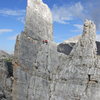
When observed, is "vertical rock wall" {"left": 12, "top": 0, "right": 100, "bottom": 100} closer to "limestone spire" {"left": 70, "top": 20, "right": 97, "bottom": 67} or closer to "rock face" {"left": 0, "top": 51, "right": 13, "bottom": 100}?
"limestone spire" {"left": 70, "top": 20, "right": 97, "bottom": 67}

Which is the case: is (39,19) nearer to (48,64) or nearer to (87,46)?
(48,64)

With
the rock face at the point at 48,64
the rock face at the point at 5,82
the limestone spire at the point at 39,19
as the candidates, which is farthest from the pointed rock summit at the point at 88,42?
the rock face at the point at 5,82

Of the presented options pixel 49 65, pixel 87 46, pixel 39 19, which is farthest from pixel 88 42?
pixel 39 19

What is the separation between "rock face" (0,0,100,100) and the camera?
57.5ft

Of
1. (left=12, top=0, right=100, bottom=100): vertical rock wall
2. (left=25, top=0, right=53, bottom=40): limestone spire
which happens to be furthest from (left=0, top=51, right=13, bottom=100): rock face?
(left=25, top=0, right=53, bottom=40): limestone spire

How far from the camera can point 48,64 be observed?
20.0m

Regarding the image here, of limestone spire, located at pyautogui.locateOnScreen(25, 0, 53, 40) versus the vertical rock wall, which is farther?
limestone spire, located at pyautogui.locateOnScreen(25, 0, 53, 40)

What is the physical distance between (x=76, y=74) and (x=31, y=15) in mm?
5497

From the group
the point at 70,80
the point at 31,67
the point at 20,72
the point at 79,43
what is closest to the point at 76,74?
the point at 70,80

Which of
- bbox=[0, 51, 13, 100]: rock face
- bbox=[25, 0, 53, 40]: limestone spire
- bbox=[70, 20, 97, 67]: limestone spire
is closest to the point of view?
bbox=[70, 20, 97, 67]: limestone spire

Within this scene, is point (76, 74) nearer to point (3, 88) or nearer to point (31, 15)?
point (31, 15)

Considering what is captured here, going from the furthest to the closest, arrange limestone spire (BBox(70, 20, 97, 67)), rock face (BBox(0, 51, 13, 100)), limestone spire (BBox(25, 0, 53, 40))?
rock face (BBox(0, 51, 13, 100)) < limestone spire (BBox(25, 0, 53, 40)) < limestone spire (BBox(70, 20, 97, 67))

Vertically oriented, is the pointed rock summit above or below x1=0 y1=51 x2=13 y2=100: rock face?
above

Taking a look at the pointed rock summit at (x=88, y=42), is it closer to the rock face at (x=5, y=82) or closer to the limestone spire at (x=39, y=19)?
the limestone spire at (x=39, y=19)
